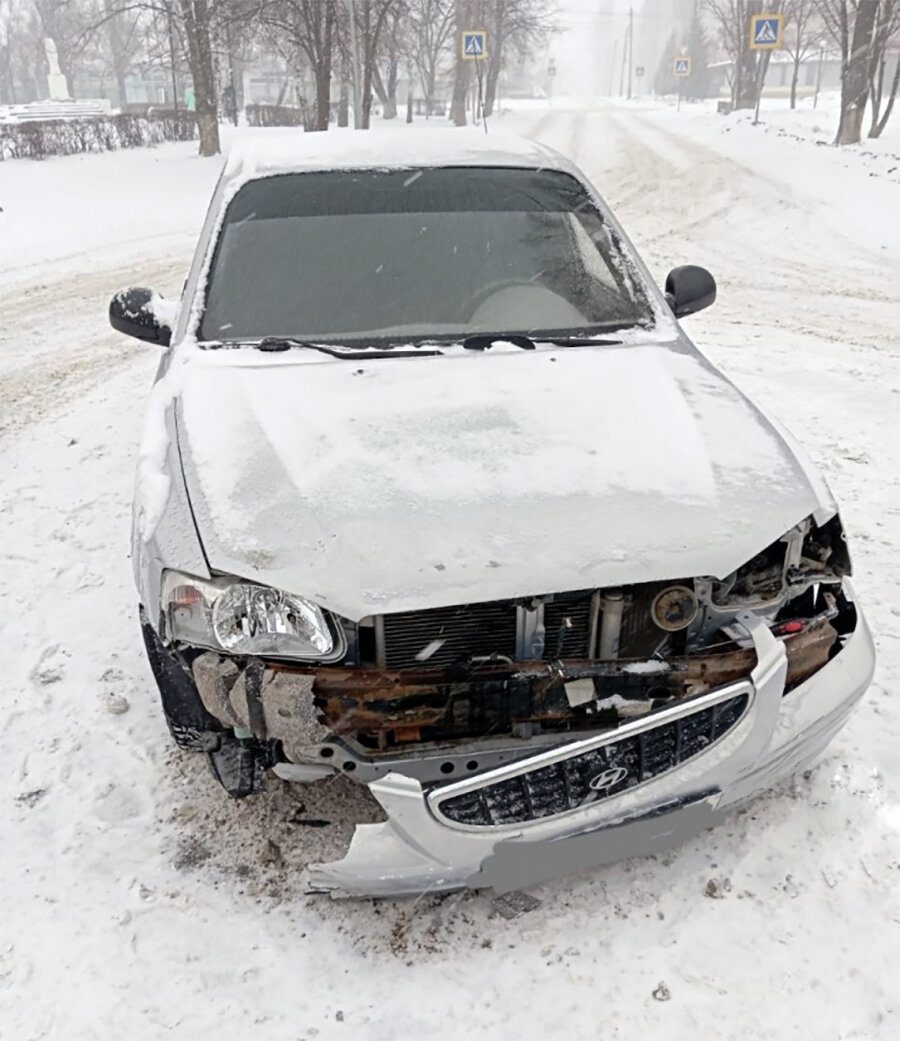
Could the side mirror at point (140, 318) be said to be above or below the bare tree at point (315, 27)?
below

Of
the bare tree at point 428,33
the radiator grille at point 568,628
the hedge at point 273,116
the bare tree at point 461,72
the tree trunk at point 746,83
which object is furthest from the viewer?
the tree trunk at point 746,83

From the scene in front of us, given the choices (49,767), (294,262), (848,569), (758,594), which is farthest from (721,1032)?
(294,262)

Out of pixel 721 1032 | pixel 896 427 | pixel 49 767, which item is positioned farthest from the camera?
pixel 896 427

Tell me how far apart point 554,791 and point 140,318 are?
8.63ft

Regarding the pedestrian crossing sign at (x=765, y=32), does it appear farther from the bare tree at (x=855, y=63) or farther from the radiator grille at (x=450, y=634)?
the radiator grille at (x=450, y=634)

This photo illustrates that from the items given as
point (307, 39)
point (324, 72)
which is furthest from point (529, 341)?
point (307, 39)

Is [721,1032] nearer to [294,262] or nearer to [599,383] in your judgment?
[599,383]

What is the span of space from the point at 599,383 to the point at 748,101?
48.2 m

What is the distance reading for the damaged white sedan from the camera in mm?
2004

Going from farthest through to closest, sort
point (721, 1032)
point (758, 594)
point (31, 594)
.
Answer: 1. point (31, 594)
2. point (758, 594)
3. point (721, 1032)

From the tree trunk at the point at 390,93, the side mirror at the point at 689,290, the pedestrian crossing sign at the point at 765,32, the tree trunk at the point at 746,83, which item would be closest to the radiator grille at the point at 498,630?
the side mirror at the point at 689,290

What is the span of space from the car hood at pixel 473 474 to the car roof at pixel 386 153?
1.13m

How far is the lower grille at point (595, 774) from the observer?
1962mm

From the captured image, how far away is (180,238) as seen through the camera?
13.2 meters
